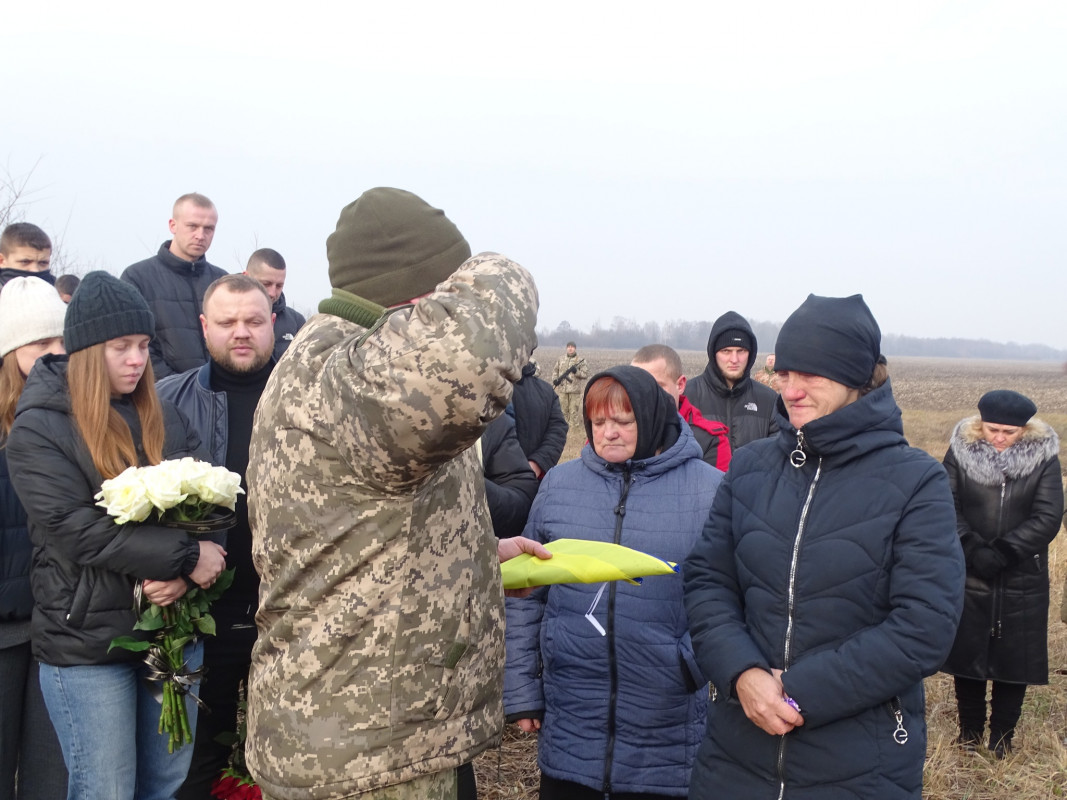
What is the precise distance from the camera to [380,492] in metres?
1.86

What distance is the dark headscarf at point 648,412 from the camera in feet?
10.6

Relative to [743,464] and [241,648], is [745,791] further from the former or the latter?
[241,648]

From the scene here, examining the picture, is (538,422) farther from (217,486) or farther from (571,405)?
(571,405)

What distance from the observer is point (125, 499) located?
107 inches

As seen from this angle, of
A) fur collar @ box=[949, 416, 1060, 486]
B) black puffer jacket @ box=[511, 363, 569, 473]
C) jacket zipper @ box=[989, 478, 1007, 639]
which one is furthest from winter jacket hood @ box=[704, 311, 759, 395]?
jacket zipper @ box=[989, 478, 1007, 639]

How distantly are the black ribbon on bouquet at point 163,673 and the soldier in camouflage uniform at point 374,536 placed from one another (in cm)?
92

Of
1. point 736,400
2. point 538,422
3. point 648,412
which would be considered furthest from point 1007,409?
point 648,412

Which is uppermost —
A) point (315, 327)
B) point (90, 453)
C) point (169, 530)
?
point (315, 327)

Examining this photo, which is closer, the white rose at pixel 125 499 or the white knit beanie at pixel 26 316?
the white rose at pixel 125 499

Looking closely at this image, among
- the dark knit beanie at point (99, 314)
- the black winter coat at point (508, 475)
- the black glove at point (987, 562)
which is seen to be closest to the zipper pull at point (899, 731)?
the black winter coat at point (508, 475)

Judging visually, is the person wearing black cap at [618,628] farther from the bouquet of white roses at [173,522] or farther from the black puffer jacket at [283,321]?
the black puffer jacket at [283,321]

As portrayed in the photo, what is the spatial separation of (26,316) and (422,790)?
2554mm

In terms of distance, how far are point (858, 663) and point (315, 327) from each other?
1606 mm

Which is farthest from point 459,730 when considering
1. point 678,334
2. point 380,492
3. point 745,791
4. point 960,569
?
point 678,334
